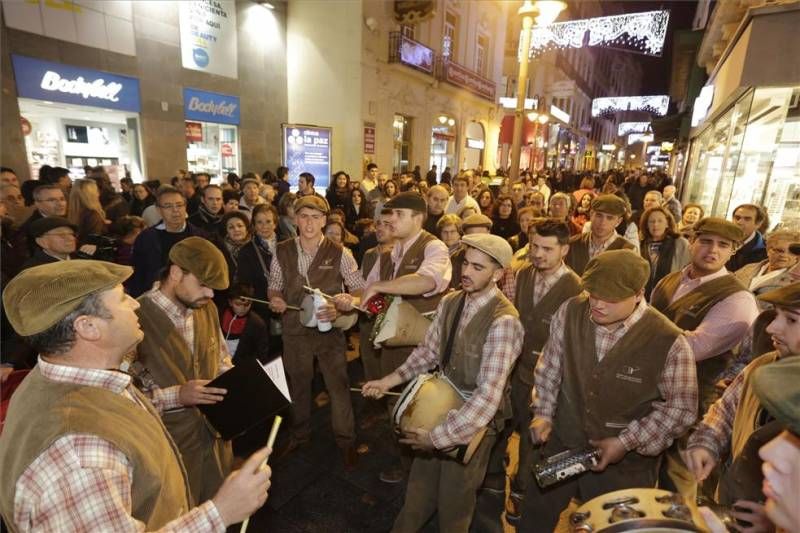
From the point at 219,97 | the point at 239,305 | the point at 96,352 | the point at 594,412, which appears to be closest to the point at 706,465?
the point at 594,412

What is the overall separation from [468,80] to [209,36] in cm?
1129

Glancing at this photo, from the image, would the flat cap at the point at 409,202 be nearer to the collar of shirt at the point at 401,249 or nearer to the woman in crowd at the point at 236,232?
the collar of shirt at the point at 401,249

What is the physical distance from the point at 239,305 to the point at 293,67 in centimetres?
1279

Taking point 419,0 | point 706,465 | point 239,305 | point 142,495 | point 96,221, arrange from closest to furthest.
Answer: point 142,495
point 706,465
point 239,305
point 96,221
point 419,0

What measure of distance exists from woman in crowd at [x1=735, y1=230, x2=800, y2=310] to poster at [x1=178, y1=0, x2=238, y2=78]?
1263 cm

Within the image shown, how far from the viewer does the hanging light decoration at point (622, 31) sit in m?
8.86

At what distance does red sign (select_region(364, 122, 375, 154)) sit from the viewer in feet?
46.0

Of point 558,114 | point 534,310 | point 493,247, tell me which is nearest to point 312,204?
point 493,247

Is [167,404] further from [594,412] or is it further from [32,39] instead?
[32,39]

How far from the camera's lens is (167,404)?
7.32 feet

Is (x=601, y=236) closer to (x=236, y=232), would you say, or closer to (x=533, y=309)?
(x=533, y=309)

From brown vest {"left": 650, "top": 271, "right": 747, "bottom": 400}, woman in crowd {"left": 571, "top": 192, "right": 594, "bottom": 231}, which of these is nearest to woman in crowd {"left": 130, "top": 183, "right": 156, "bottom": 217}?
woman in crowd {"left": 571, "top": 192, "right": 594, "bottom": 231}

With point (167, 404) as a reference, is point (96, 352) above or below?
above

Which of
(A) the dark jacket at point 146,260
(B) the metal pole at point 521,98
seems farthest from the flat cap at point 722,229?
(B) the metal pole at point 521,98
